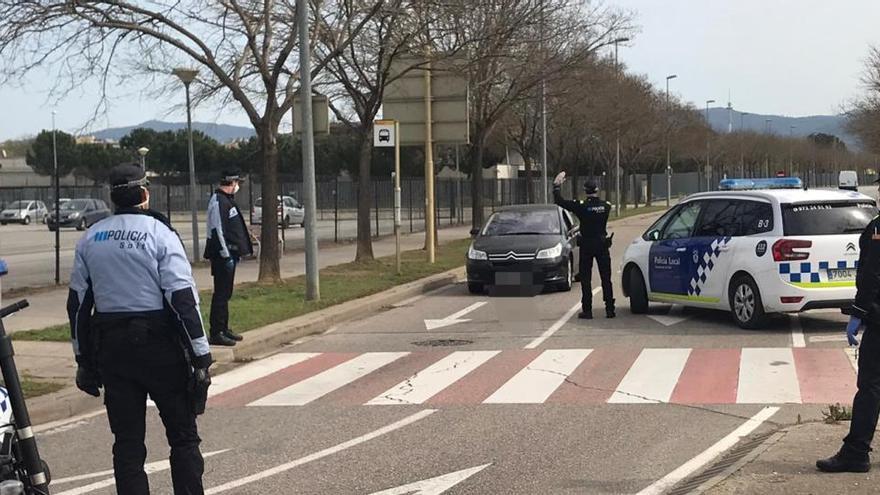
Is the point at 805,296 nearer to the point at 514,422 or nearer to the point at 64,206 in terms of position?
the point at 514,422

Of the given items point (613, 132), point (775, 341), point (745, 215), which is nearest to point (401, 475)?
point (775, 341)

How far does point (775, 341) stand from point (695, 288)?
177 cm

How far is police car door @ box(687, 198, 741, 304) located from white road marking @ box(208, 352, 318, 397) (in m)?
5.11

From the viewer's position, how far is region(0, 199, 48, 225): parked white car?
58125 millimetres

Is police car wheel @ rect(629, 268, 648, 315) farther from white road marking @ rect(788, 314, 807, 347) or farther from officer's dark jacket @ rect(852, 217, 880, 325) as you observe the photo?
officer's dark jacket @ rect(852, 217, 880, 325)

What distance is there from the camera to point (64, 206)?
4800 centimetres

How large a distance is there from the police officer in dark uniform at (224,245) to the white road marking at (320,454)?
398 centimetres

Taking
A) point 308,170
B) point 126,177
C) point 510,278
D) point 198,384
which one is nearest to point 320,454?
point 198,384

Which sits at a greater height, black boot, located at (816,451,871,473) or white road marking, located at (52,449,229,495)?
black boot, located at (816,451,871,473)

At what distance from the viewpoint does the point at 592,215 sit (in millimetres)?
13164

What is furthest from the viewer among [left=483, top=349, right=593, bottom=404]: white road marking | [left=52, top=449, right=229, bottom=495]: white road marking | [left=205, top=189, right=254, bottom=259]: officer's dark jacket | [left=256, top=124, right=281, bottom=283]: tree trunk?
[left=256, top=124, right=281, bottom=283]: tree trunk

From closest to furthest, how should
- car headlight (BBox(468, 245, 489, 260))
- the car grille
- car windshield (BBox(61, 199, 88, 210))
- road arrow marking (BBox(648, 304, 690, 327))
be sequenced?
road arrow marking (BBox(648, 304, 690, 327))
the car grille
car headlight (BBox(468, 245, 489, 260))
car windshield (BBox(61, 199, 88, 210))

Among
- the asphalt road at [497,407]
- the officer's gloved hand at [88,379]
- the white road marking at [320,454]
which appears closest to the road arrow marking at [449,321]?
the asphalt road at [497,407]

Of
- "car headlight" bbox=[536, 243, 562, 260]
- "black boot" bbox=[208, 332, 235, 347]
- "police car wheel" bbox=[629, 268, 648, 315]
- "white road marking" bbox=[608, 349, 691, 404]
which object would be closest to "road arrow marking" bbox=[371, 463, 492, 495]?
"white road marking" bbox=[608, 349, 691, 404]
